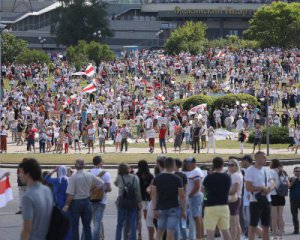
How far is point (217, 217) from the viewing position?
17.7 metres

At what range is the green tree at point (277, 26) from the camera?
101 m

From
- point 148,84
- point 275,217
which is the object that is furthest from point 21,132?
point 275,217

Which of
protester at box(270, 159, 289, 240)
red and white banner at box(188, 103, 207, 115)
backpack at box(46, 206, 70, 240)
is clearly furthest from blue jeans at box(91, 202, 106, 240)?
red and white banner at box(188, 103, 207, 115)

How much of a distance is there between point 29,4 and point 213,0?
21.6m

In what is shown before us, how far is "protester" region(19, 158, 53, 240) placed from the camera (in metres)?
12.9

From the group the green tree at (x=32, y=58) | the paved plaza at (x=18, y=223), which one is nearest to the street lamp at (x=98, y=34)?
the green tree at (x=32, y=58)

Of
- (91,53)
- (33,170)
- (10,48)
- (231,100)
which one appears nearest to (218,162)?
(33,170)

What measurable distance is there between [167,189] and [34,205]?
4835 mm

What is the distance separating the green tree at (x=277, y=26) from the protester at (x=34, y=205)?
292 feet

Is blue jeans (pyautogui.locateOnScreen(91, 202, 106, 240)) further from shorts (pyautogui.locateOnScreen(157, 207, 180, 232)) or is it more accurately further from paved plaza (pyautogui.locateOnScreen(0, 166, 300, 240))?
paved plaza (pyautogui.locateOnScreen(0, 166, 300, 240))

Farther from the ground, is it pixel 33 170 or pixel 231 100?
pixel 231 100

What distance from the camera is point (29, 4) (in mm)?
135250

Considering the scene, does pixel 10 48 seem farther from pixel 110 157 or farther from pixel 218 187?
pixel 218 187

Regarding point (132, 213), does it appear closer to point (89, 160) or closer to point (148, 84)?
point (89, 160)
